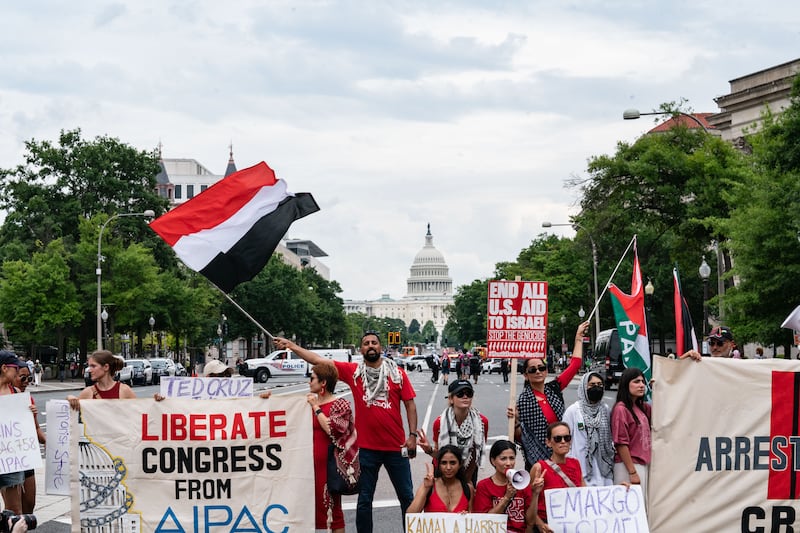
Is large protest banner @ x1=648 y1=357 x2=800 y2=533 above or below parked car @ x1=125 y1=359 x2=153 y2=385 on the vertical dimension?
above

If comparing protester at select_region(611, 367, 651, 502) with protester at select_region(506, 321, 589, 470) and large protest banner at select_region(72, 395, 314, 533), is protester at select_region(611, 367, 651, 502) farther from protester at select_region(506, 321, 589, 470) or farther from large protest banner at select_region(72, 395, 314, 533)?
large protest banner at select_region(72, 395, 314, 533)

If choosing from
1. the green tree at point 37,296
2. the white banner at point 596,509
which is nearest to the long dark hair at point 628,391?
the white banner at point 596,509

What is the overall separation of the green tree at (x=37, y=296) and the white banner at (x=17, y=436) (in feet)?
179

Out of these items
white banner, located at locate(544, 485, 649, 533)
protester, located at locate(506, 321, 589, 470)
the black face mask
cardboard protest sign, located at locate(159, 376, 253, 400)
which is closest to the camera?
white banner, located at locate(544, 485, 649, 533)

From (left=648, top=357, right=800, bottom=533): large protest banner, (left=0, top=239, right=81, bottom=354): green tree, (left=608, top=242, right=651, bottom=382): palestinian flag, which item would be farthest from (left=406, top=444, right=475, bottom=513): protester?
(left=0, top=239, right=81, bottom=354): green tree

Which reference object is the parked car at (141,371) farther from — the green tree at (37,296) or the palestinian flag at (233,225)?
the palestinian flag at (233,225)

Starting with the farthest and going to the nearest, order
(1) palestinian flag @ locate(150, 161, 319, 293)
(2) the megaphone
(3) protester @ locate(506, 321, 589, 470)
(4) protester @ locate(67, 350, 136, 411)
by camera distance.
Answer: (1) palestinian flag @ locate(150, 161, 319, 293) → (4) protester @ locate(67, 350, 136, 411) → (3) protester @ locate(506, 321, 589, 470) → (2) the megaphone

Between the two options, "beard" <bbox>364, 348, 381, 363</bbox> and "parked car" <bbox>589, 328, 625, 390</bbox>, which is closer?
"beard" <bbox>364, 348, 381, 363</bbox>

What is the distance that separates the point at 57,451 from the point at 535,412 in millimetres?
4525

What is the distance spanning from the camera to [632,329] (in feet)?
37.2

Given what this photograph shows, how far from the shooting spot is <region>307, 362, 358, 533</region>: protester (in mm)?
9117

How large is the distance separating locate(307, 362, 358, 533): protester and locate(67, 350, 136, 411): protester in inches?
60.1

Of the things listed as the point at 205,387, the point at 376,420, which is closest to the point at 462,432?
the point at 376,420

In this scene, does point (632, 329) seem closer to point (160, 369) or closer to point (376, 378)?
point (376, 378)
